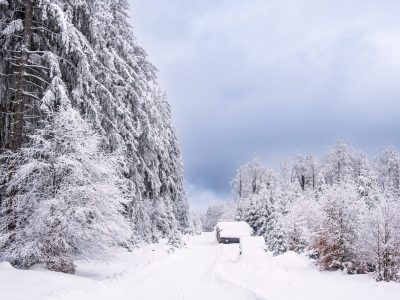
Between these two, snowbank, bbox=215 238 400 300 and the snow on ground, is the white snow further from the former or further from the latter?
the snow on ground

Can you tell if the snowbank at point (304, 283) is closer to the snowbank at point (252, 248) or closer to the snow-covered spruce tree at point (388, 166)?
the snowbank at point (252, 248)

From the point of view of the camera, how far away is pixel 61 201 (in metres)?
15.3

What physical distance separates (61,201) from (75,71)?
6.74 meters

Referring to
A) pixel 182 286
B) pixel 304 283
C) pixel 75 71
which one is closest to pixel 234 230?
pixel 304 283

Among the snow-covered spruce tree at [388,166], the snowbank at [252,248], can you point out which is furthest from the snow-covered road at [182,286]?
the snow-covered spruce tree at [388,166]

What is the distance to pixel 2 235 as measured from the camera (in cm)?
1528

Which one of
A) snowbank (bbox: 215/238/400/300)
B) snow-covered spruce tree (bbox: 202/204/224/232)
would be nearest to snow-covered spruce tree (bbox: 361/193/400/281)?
snowbank (bbox: 215/238/400/300)

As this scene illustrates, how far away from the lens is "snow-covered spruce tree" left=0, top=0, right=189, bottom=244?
17.7 meters

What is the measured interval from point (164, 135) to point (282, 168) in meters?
52.5

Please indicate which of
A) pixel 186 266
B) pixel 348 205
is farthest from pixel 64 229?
pixel 348 205

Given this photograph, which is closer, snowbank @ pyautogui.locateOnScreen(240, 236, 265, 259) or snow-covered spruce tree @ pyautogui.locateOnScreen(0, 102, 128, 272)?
snow-covered spruce tree @ pyautogui.locateOnScreen(0, 102, 128, 272)

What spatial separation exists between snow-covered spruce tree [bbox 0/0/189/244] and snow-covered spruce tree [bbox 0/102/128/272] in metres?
1.45

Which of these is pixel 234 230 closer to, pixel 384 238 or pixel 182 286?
pixel 384 238

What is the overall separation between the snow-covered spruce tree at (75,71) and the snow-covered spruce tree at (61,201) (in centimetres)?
145
